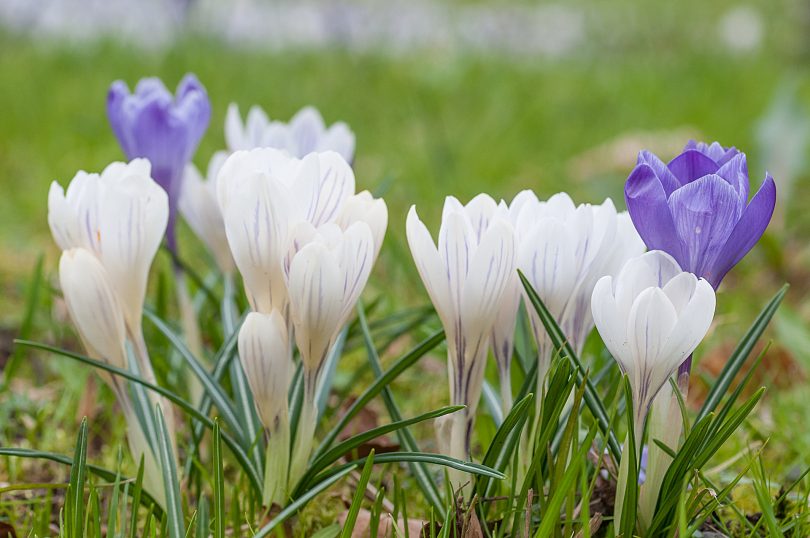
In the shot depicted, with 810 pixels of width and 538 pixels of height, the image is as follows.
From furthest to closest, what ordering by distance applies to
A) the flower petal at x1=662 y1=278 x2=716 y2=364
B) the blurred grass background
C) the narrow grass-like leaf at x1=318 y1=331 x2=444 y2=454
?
the blurred grass background
the narrow grass-like leaf at x1=318 y1=331 x2=444 y2=454
the flower petal at x1=662 y1=278 x2=716 y2=364

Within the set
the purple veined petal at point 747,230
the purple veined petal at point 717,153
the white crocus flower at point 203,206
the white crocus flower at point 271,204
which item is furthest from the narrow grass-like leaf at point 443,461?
the white crocus flower at point 203,206

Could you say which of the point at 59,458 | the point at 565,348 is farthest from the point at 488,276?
the point at 59,458

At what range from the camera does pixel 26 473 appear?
5.46 feet

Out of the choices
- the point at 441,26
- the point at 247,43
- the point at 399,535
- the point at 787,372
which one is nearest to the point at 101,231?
the point at 399,535

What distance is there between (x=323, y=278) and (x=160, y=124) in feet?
1.85

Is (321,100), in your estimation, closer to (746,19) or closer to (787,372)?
(787,372)

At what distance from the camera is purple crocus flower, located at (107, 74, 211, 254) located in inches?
60.4

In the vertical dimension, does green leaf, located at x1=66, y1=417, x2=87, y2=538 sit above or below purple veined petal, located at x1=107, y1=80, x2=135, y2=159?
below

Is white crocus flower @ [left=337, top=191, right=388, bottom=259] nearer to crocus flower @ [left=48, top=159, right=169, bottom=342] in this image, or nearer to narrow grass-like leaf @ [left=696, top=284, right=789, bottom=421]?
crocus flower @ [left=48, top=159, right=169, bottom=342]

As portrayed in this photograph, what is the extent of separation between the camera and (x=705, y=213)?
3.51 ft

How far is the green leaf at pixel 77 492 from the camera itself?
110cm

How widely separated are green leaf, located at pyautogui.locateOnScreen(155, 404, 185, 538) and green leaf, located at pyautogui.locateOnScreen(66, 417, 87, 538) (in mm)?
119

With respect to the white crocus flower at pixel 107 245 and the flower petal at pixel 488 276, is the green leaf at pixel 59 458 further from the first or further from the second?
the flower petal at pixel 488 276

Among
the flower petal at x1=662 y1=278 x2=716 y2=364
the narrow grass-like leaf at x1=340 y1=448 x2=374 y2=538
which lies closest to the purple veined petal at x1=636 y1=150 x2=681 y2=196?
the flower petal at x1=662 y1=278 x2=716 y2=364
